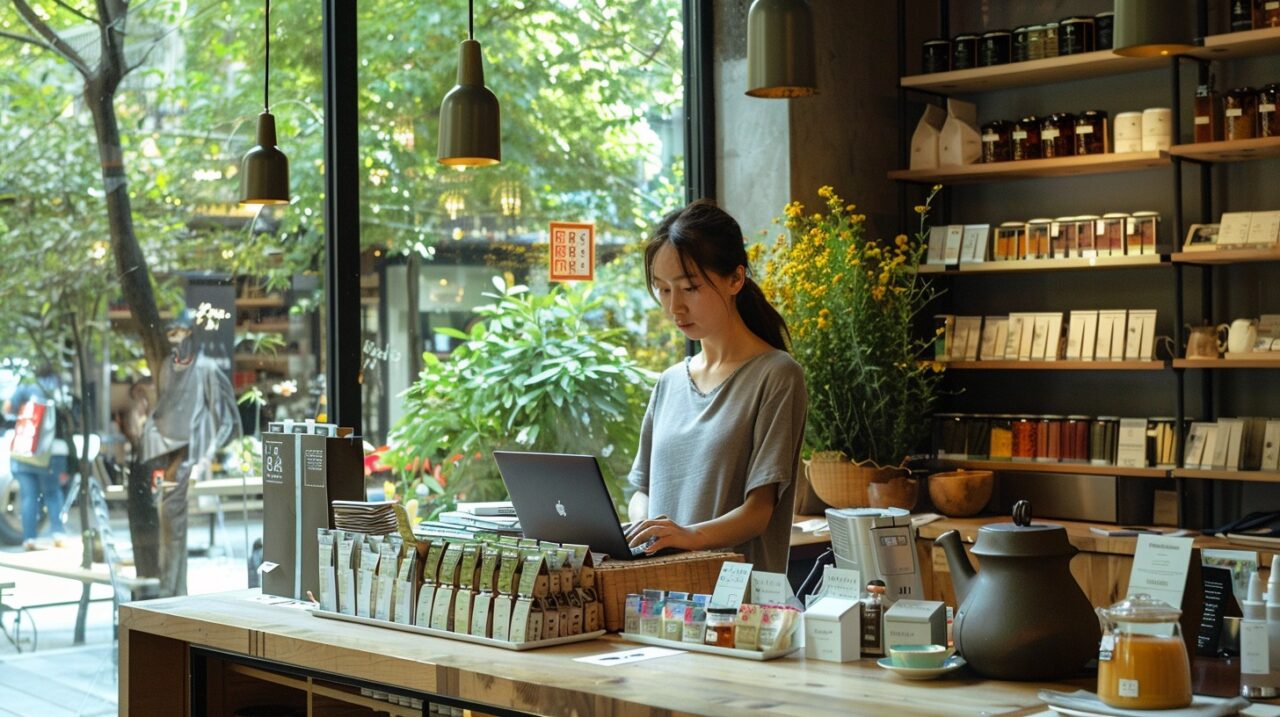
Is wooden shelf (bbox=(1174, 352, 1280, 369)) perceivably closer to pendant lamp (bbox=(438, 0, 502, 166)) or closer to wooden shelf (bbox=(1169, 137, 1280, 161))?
wooden shelf (bbox=(1169, 137, 1280, 161))

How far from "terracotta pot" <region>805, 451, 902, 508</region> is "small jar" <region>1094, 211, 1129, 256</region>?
1.10 meters

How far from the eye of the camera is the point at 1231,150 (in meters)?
4.70

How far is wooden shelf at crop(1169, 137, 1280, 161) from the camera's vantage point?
4.60 meters

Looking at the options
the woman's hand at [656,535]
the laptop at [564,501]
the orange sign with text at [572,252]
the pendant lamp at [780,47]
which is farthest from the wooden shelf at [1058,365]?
the laptop at [564,501]

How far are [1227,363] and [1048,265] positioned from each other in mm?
745

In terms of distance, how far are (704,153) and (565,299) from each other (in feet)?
3.07

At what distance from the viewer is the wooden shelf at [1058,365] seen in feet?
16.2

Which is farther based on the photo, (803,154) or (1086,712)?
(803,154)

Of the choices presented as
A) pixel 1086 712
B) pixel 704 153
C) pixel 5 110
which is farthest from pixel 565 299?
pixel 1086 712

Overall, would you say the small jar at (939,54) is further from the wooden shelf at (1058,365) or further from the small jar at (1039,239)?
the wooden shelf at (1058,365)

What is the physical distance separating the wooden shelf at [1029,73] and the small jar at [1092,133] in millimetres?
180

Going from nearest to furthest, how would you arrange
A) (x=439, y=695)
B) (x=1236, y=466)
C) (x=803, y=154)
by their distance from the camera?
(x=439, y=695)
(x=1236, y=466)
(x=803, y=154)

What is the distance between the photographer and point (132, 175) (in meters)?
3.91

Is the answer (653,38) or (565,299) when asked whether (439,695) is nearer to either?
(565,299)
